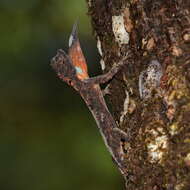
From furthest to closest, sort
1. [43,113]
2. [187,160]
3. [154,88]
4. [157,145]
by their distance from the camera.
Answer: [43,113] < [154,88] < [157,145] < [187,160]

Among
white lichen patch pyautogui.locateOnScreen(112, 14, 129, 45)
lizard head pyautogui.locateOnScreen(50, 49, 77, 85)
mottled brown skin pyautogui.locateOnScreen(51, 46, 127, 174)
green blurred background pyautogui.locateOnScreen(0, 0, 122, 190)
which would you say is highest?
white lichen patch pyautogui.locateOnScreen(112, 14, 129, 45)

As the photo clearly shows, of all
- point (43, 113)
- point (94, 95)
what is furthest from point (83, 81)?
point (43, 113)

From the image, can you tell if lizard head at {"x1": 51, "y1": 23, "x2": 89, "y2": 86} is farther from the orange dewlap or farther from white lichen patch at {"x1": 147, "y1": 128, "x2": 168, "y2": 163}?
white lichen patch at {"x1": 147, "y1": 128, "x2": 168, "y2": 163}

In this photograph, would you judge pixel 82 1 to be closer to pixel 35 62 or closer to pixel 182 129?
pixel 35 62

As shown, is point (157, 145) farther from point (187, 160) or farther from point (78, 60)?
point (78, 60)

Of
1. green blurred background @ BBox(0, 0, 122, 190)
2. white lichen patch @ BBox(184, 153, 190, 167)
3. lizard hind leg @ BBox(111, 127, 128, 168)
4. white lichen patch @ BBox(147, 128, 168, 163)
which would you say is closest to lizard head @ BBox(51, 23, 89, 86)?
lizard hind leg @ BBox(111, 127, 128, 168)

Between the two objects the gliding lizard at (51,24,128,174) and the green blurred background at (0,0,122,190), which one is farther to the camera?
the green blurred background at (0,0,122,190)

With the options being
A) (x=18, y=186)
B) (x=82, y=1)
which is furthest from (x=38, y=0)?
(x=18, y=186)
